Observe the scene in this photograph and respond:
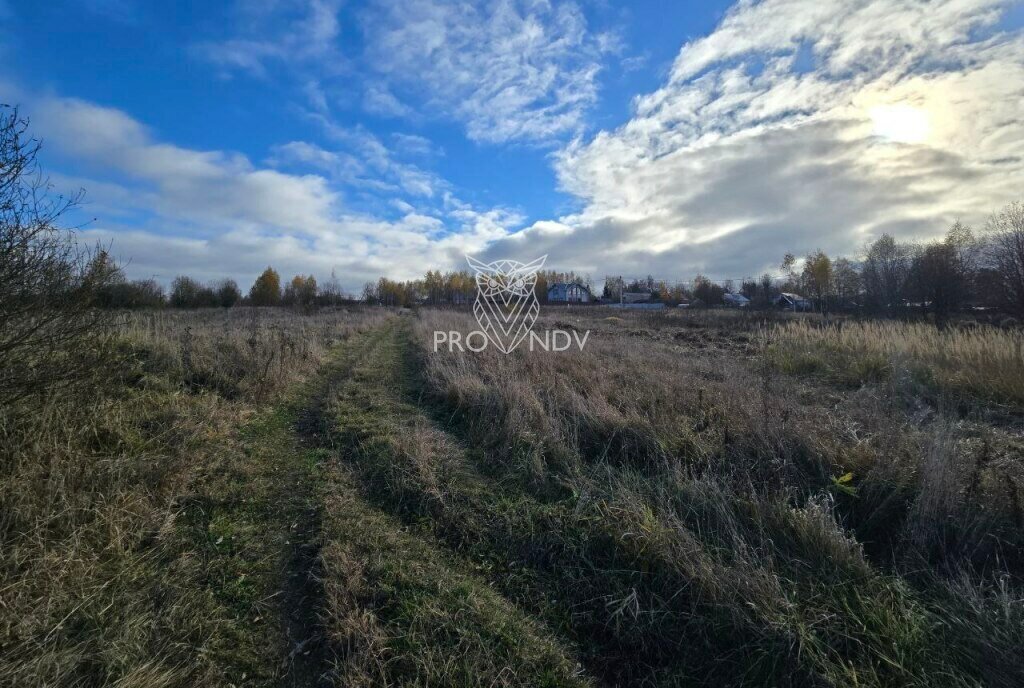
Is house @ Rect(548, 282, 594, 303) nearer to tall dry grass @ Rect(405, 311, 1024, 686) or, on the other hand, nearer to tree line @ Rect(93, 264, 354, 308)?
tree line @ Rect(93, 264, 354, 308)

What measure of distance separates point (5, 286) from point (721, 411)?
24.8 ft

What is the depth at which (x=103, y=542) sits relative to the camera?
115 inches

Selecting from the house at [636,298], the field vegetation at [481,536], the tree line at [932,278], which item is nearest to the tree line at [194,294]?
the field vegetation at [481,536]

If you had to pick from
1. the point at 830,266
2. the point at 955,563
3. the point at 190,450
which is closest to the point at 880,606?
the point at 955,563

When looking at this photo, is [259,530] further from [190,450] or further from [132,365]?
[132,365]

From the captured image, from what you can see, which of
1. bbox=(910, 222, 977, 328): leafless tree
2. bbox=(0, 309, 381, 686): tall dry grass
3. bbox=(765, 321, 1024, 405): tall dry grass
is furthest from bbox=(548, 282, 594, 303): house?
bbox=(0, 309, 381, 686): tall dry grass

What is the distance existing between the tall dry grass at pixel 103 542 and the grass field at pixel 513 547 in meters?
0.02

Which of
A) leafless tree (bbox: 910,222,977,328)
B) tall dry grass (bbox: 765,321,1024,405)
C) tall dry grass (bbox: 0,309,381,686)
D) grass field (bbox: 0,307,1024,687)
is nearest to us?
tall dry grass (bbox: 0,309,381,686)

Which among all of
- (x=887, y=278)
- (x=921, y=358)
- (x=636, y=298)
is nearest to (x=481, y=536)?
(x=921, y=358)

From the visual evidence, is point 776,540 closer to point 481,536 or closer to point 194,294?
point 481,536

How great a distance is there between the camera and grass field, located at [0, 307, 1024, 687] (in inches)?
86.3

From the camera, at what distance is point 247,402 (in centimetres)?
667

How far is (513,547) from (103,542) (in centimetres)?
305

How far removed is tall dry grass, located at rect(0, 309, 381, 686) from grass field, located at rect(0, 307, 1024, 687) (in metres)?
0.02
